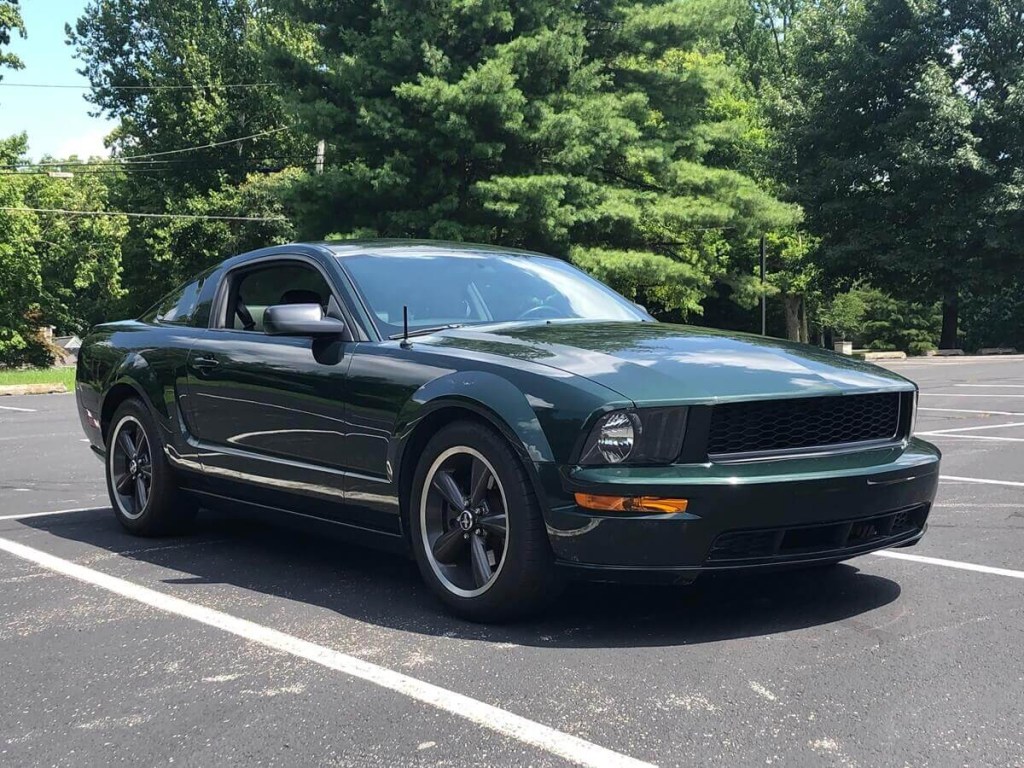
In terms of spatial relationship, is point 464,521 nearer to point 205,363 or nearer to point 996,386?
point 205,363

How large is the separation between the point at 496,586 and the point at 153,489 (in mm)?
2705

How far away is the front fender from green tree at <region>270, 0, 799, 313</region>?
72.3ft

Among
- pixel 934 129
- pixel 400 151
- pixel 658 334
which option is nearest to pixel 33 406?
pixel 400 151

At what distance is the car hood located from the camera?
3.81m

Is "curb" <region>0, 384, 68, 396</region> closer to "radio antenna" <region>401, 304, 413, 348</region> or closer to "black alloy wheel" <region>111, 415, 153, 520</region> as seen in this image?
"black alloy wheel" <region>111, 415, 153, 520</region>

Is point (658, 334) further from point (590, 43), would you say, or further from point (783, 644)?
point (590, 43)

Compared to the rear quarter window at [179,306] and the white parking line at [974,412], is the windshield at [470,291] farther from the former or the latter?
the white parking line at [974,412]

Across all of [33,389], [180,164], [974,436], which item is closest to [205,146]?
[180,164]

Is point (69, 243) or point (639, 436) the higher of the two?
point (69, 243)

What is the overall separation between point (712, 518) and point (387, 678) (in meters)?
1.19

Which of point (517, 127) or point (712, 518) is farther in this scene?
point (517, 127)

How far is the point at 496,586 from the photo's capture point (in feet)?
13.0

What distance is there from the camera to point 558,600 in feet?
14.6

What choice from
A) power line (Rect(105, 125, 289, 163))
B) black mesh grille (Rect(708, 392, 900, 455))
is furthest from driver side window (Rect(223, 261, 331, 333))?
power line (Rect(105, 125, 289, 163))
